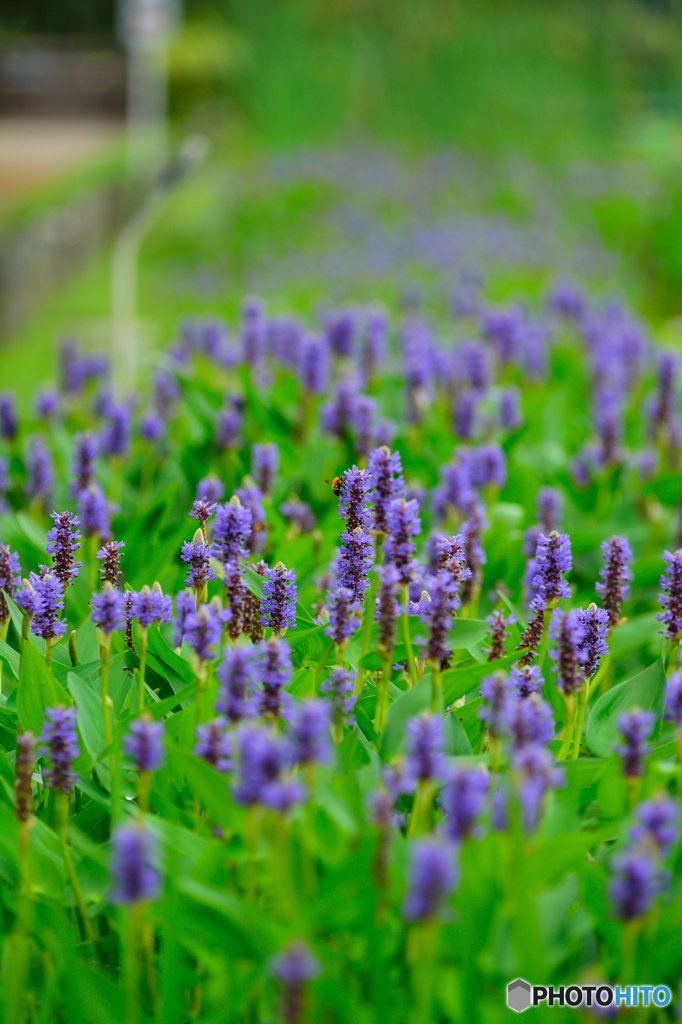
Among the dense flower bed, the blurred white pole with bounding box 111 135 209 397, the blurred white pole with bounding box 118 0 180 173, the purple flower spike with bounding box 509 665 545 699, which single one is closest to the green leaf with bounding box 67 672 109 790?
the dense flower bed

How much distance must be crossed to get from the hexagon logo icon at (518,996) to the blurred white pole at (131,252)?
10.7ft

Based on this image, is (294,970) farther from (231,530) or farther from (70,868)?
(231,530)

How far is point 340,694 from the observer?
177 cm

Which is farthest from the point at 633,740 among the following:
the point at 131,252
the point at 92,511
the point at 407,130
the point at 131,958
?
the point at 407,130

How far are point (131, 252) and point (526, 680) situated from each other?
398 centimetres

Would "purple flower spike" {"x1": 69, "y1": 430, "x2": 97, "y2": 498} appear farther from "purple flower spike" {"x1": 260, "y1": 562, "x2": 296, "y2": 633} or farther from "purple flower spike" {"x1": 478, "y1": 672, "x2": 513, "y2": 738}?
"purple flower spike" {"x1": 478, "y1": 672, "x2": 513, "y2": 738}

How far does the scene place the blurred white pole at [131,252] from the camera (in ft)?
15.5

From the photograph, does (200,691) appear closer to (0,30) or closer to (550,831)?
(550,831)

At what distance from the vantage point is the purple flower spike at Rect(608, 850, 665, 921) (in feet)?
4.08

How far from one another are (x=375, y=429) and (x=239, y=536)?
1.33m

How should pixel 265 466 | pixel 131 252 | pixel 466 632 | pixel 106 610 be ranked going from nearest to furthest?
1. pixel 106 610
2. pixel 466 632
3. pixel 265 466
4. pixel 131 252

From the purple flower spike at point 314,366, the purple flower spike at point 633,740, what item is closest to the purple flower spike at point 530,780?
the purple flower spike at point 633,740

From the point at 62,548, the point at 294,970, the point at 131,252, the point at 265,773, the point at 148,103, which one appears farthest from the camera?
the point at 148,103

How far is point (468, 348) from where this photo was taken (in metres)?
4.07
